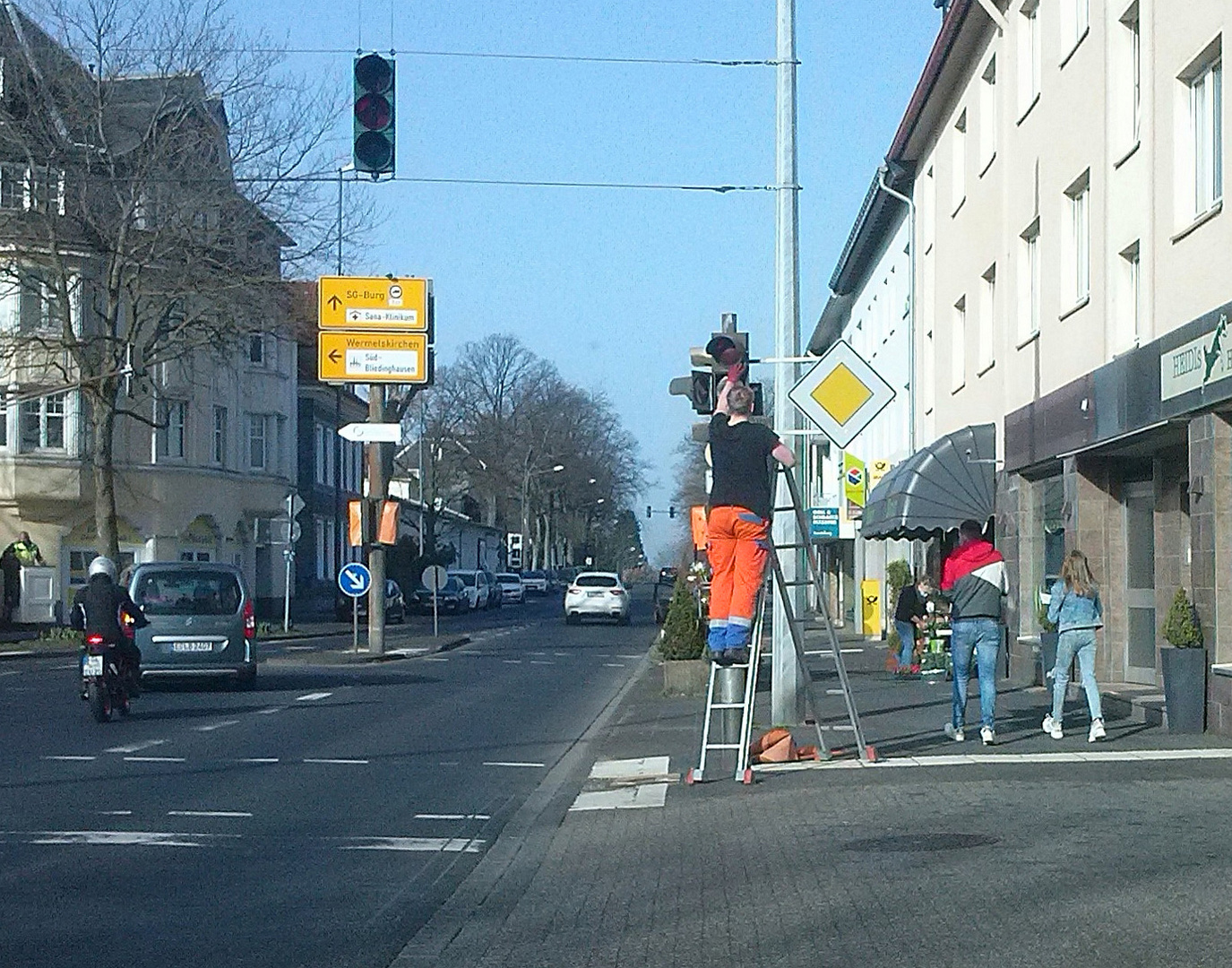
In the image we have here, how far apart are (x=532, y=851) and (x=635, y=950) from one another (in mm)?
3047

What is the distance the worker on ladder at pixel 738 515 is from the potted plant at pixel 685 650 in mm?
9562

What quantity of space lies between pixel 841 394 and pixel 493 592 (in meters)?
67.5

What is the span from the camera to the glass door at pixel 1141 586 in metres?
19.7

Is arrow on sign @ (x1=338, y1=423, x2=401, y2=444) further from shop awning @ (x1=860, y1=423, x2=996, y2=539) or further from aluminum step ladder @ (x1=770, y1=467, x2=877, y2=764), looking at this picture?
aluminum step ladder @ (x1=770, y1=467, x2=877, y2=764)

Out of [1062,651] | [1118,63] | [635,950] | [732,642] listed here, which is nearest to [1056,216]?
[1118,63]

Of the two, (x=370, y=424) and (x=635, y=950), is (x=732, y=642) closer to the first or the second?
(x=635, y=950)

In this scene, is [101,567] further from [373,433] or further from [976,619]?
[373,433]

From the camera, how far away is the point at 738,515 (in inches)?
438

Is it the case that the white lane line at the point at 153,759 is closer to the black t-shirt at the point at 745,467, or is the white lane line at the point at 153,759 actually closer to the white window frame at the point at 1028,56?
the black t-shirt at the point at 745,467

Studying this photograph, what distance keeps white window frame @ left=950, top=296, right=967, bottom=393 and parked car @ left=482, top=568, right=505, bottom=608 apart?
160 feet

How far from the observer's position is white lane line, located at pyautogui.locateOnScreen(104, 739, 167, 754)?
14.8 meters

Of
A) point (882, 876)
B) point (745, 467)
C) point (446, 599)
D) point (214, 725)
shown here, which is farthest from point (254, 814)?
point (446, 599)

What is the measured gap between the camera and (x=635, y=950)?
6.74 m

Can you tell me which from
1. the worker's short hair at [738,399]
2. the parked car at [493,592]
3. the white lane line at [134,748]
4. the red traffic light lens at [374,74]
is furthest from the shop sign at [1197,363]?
the parked car at [493,592]
